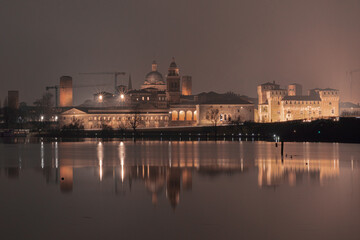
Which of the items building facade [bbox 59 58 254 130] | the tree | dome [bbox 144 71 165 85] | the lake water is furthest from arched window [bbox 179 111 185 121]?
the lake water

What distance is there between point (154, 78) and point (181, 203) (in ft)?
514

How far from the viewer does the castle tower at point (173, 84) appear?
163375 millimetres

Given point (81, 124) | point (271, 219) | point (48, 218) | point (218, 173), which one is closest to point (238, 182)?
point (218, 173)

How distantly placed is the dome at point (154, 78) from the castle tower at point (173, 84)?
462 inches

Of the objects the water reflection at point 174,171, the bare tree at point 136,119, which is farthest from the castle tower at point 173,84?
the water reflection at point 174,171

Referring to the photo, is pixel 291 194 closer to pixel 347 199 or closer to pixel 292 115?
pixel 347 199

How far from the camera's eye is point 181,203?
23.2 meters

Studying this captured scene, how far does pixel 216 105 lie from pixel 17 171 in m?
111

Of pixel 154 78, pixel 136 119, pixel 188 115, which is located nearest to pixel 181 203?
pixel 136 119

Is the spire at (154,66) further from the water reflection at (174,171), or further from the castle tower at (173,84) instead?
the water reflection at (174,171)

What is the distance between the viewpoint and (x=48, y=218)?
20.7 metres

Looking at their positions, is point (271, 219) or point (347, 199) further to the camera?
point (347, 199)

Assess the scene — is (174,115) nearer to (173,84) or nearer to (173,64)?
(173,84)

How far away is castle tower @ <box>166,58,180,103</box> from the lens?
163m
